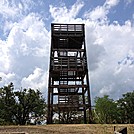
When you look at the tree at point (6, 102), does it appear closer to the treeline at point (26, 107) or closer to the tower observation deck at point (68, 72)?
the treeline at point (26, 107)

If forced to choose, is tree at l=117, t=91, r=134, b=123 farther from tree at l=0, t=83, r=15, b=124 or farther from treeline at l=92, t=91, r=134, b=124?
tree at l=0, t=83, r=15, b=124

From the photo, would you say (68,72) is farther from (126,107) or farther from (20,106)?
(126,107)

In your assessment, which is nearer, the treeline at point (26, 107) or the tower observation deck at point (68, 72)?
the tower observation deck at point (68, 72)

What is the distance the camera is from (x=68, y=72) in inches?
1307

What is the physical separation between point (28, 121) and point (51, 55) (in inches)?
594

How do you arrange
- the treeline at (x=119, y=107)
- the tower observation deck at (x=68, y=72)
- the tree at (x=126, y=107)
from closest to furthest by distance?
1. the tower observation deck at (x=68, y=72)
2. the treeline at (x=119, y=107)
3. the tree at (x=126, y=107)

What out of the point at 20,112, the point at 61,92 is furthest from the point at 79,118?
the point at 20,112

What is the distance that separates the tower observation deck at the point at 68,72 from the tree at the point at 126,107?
46.7 feet

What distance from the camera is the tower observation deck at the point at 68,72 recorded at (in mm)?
31469

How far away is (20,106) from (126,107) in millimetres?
20051

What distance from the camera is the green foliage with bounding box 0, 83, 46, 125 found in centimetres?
4231

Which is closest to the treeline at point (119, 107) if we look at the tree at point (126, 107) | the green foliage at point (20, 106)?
the tree at point (126, 107)

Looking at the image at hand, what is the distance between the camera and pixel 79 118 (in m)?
36.7

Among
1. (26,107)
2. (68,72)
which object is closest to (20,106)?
(26,107)
